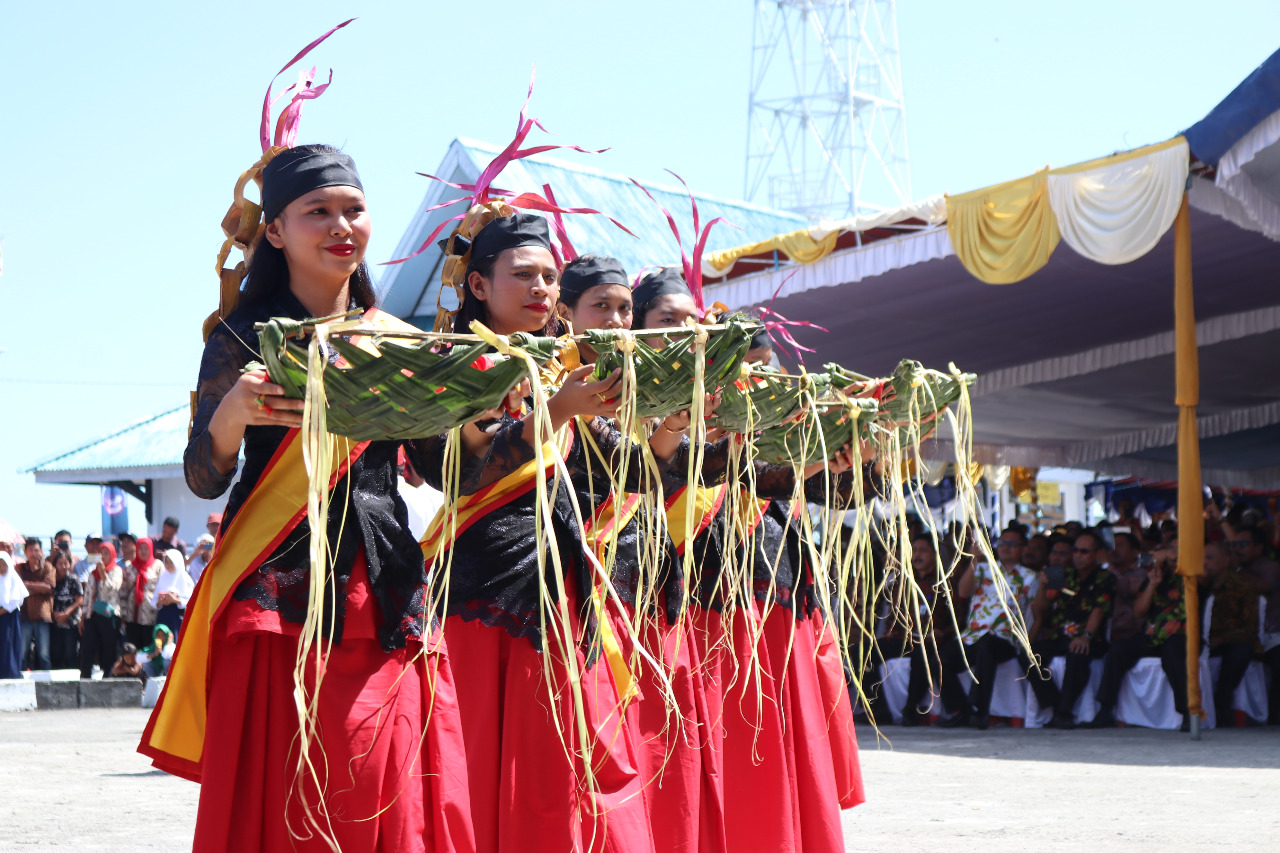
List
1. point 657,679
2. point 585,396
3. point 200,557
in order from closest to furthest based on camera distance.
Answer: point 585,396 → point 657,679 → point 200,557

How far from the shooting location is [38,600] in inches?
537

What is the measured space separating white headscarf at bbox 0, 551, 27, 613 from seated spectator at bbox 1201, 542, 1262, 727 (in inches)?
392

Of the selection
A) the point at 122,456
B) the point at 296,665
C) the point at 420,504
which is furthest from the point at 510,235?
the point at 122,456

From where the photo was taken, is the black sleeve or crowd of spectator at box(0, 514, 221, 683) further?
crowd of spectator at box(0, 514, 221, 683)

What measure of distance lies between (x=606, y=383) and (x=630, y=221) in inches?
480

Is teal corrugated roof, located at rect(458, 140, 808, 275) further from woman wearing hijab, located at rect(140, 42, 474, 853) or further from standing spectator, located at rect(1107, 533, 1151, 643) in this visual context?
woman wearing hijab, located at rect(140, 42, 474, 853)

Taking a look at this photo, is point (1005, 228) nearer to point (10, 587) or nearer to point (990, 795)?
point (990, 795)

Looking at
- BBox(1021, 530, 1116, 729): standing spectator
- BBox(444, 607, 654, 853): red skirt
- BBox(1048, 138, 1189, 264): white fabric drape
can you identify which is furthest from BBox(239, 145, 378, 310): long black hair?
BBox(1021, 530, 1116, 729): standing spectator

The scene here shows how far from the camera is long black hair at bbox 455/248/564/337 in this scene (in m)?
3.16

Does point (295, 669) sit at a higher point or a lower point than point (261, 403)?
lower

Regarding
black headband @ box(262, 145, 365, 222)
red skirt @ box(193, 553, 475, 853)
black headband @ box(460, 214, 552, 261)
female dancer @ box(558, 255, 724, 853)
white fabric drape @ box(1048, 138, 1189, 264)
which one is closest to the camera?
red skirt @ box(193, 553, 475, 853)

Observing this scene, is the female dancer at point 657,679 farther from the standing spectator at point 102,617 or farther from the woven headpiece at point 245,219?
the standing spectator at point 102,617

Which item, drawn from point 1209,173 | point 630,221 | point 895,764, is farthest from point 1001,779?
point 630,221

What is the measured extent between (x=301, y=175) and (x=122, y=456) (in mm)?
21885
